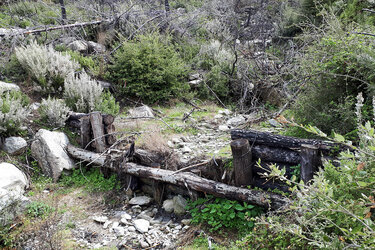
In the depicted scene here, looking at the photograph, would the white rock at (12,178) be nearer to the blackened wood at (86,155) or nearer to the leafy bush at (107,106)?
the blackened wood at (86,155)

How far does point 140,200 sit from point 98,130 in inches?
67.5

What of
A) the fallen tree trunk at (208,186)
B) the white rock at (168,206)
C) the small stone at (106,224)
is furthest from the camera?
the white rock at (168,206)

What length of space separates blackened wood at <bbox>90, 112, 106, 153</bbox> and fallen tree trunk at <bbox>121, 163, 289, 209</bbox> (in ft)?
2.88

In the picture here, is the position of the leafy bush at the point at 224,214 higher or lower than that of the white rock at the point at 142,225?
higher

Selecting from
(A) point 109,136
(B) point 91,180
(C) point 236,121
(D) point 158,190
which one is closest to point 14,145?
(B) point 91,180

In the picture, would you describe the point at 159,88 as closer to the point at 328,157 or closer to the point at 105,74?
the point at 105,74

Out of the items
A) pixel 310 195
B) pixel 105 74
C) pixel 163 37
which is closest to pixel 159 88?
pixel 105 74

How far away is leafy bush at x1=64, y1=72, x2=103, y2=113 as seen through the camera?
7027 millimetres

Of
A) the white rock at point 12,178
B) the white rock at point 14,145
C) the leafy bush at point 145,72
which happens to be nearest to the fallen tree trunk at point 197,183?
the white rock at point 12,178

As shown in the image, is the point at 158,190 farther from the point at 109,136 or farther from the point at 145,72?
the point at 145,72

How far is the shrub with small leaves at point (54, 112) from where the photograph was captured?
6.59 metres

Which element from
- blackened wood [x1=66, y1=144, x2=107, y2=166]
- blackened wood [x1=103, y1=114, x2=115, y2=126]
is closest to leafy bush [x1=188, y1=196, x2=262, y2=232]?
blackened wood [x1=66, y1=144, x2=107, y2=166]

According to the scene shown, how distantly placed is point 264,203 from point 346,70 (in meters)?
2.41

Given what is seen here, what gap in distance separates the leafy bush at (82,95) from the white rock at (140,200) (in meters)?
2.75
